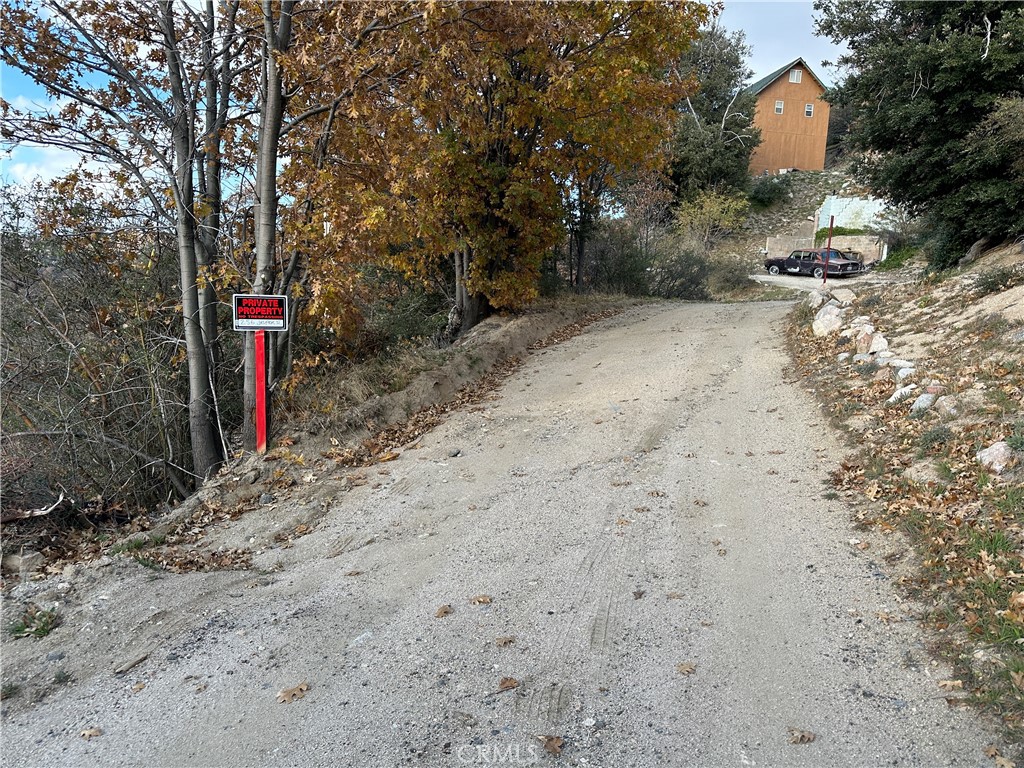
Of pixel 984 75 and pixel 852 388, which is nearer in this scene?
pixel 852 388

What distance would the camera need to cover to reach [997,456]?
5.20 m

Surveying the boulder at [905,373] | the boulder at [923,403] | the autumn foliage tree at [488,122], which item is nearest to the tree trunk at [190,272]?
the autumn foliage tree at [488,122]

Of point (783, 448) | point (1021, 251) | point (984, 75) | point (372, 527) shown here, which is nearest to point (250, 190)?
point (372, 527)

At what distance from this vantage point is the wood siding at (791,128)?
4953cm

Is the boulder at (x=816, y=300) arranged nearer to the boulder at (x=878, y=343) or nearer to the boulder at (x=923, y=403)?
the boulder at (x=878, y=343)

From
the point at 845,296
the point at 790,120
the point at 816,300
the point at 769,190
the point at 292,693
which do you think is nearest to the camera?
the point at 292,693

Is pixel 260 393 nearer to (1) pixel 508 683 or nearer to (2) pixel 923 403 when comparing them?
(1) pixel 508 683

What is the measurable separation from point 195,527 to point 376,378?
3535 millimetres

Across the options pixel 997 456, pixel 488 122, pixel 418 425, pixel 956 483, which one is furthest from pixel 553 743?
pixel 488 122

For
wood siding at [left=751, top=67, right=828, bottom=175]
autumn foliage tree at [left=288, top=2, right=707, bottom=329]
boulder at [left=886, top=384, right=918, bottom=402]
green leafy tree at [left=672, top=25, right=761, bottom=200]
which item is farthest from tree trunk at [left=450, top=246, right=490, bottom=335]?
wood siding at [left=751, top=67, right=828, bottom=175]

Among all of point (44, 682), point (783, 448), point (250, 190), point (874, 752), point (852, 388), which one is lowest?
point (44, 682)

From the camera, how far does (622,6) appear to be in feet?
36.0

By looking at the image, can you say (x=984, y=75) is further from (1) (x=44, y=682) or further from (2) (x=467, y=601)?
(1) (x=44, y=682)

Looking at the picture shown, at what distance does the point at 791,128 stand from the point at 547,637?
54.3 metres
